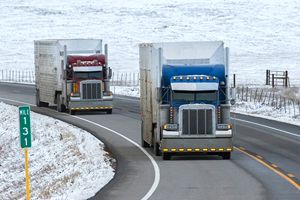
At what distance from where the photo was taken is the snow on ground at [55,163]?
1480 cm

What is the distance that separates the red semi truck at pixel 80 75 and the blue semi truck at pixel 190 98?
12.3m

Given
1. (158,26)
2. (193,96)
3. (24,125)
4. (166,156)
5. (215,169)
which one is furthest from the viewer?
(158,26)

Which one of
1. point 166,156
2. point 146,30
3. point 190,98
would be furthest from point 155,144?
point 146,30

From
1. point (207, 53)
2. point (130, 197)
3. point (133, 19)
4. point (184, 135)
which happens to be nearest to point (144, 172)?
point (184, 135)

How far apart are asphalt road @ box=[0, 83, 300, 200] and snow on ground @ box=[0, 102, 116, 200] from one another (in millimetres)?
560

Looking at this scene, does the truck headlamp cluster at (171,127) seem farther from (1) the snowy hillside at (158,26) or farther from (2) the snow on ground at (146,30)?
(1) the snowy hillside at (158,26)

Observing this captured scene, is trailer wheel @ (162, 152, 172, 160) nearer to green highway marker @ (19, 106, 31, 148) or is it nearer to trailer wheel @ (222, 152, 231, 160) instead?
trailer wheel @ (222, 152, 231, 160)

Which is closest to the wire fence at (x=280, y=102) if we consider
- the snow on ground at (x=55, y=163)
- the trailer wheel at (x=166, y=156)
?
the snow on ground at (x=55, y=163)

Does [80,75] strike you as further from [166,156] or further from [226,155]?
[226,155]

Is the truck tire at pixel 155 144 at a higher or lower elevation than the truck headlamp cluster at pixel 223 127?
lower

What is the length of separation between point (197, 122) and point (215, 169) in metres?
1.60

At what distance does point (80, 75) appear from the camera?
30.1 m

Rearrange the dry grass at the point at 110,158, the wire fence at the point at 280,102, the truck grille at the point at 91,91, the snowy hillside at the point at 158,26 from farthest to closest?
1. the snowy hillside at the point at 158,26
2. the wire fence at the point at 280,102
3. the truck grille at the point at 91,91
4. the dry grass at the point at 110,158

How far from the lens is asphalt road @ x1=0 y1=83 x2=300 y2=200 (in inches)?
519
